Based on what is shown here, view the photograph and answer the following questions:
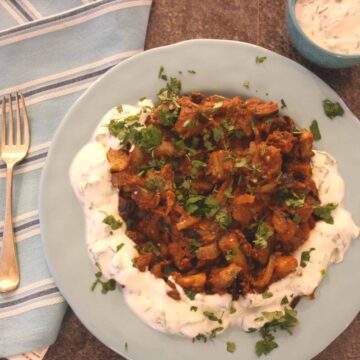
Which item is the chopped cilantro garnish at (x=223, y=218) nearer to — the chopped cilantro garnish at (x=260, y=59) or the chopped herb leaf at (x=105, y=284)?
the chopped herb leaf at (x=105, y=284)

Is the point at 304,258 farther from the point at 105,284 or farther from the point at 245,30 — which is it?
the point at 245,30

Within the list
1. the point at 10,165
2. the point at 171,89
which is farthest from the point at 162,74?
the point at 10,165

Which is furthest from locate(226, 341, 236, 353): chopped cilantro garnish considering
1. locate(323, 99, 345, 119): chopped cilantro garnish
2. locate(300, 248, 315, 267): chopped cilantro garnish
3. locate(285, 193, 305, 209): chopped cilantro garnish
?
locate(323, 99, 345, 119): chopped cilantro garnish

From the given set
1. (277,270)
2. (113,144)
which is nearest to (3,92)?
(113,144)

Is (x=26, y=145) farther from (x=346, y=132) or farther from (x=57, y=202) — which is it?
(x=346, y=132)

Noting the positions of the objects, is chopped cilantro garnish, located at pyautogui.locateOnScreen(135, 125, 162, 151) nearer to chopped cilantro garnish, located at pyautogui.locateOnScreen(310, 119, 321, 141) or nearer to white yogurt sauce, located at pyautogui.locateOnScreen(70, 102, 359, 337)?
white yogurt sauce, located at pyautogui.locateOnScreen(70, 102, 359, 337)

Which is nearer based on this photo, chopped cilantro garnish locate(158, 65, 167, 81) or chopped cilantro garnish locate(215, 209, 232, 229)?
chopped cilantro garnish locate(215, 209, 232, 229)
